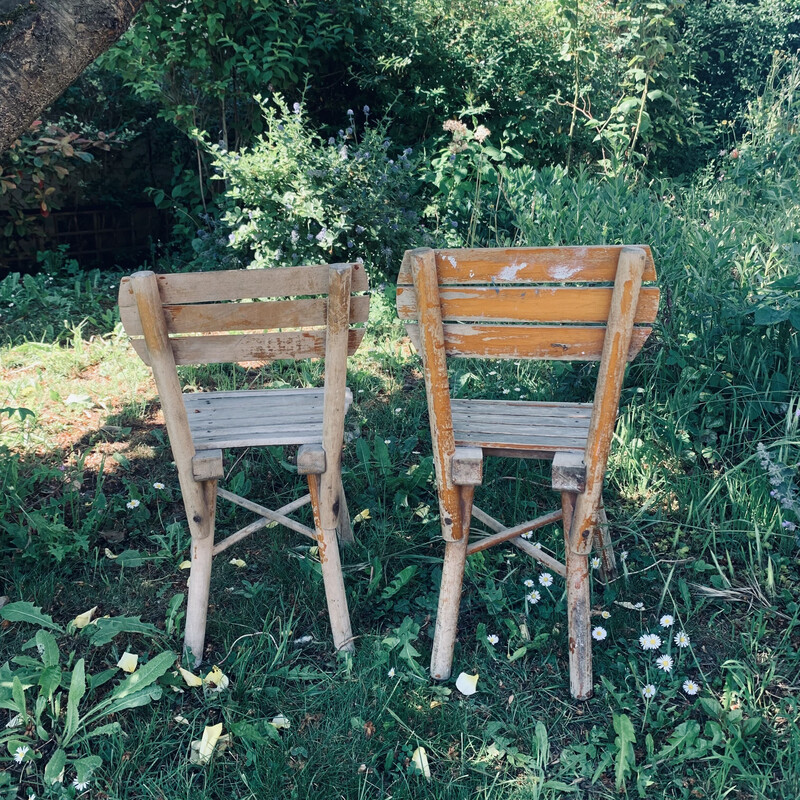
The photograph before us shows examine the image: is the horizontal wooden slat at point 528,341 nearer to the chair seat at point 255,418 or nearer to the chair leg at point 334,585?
the chair seat at point 255,418

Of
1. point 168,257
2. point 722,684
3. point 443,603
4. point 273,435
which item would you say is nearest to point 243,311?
point 273,435

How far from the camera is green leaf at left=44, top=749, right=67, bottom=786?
1.80m

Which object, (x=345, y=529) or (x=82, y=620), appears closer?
(x=82, y=620)

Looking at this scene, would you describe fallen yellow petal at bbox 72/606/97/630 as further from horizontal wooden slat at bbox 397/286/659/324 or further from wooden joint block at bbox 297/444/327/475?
horizontal wooden slat at bbox 397/286/659/324

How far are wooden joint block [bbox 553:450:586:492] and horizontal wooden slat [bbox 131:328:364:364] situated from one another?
65cm

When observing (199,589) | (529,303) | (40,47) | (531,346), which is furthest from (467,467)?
(40,47)

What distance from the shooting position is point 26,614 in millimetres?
2186

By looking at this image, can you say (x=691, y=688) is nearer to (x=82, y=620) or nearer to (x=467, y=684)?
(x=467, y=684)

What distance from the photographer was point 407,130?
642 centimetres

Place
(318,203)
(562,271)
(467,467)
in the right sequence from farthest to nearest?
(318,203), (467,467), (562,271)

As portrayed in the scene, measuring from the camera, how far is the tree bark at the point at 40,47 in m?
2.29

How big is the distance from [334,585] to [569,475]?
794 millimetres

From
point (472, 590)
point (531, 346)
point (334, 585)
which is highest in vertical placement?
point (531, 346)

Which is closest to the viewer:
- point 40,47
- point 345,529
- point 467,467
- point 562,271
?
point 562,271
